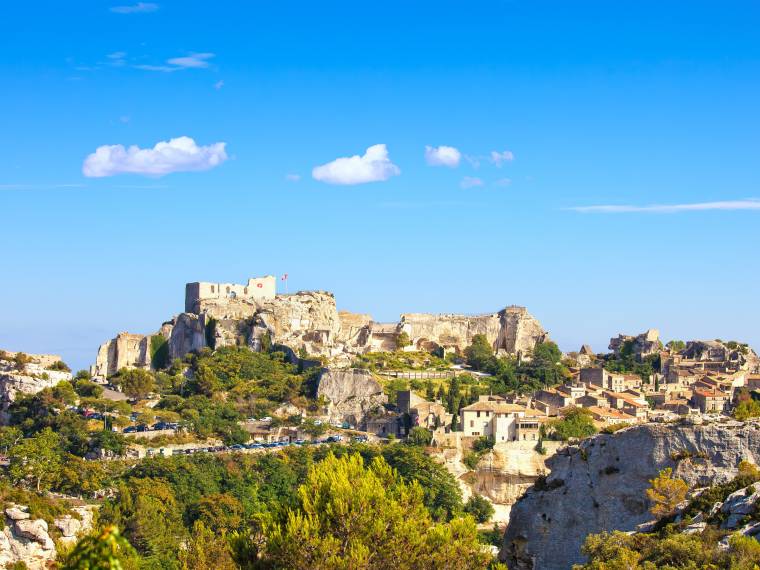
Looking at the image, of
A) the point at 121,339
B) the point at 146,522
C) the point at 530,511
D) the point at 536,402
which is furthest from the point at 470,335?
the point at 530,511

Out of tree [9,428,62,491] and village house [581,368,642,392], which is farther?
village house [581,368,642,392]

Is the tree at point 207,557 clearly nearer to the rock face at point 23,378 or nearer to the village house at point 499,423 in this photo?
the village house at point 499,423

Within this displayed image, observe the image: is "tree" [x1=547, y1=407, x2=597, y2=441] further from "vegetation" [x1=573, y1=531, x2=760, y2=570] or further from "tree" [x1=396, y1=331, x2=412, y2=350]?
"vegetation" [x1=573, y1=531, x2=760, y2=570]

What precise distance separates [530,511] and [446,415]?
107 feet

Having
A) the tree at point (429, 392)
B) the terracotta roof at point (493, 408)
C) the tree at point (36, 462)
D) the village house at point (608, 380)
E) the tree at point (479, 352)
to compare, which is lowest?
the tree at point (36, 462)

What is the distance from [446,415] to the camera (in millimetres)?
66938

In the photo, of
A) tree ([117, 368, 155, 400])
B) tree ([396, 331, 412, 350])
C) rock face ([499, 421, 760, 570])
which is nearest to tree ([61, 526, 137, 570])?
rock face ([499, 421, 760, 570])

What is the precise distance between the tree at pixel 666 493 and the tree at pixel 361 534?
4822mm

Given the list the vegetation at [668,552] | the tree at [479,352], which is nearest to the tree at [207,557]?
the vegetation at [668,552]

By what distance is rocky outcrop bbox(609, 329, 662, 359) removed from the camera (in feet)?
287

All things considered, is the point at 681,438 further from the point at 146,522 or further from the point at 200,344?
the point at 200,344

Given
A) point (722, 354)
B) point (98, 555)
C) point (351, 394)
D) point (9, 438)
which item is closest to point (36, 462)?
point (9, 438)

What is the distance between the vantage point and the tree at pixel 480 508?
59.5 m

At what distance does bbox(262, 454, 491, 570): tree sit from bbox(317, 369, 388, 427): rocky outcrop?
36947 mm
